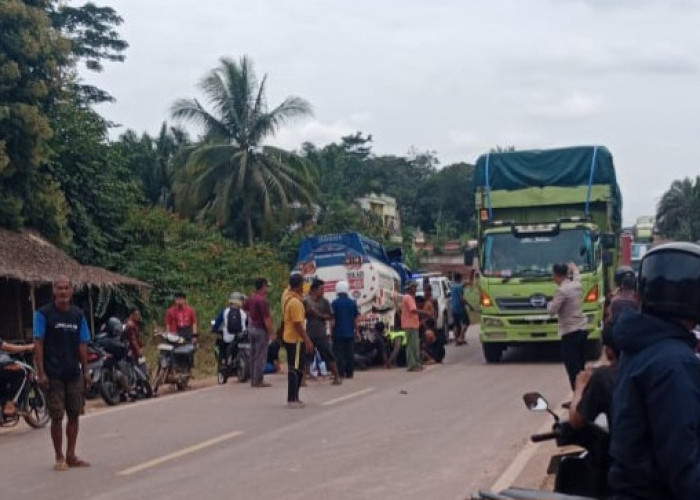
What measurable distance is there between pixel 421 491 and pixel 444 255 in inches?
2301

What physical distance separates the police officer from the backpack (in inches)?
659

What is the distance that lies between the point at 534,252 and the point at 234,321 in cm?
611

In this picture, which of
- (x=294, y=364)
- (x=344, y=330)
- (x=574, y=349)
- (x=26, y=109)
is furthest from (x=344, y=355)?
(x=26, y=109)

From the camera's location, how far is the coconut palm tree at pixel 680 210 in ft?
265

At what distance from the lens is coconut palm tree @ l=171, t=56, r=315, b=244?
42656mm

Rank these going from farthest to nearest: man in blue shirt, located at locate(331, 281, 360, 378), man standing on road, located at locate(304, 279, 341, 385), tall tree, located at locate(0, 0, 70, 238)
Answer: tall tree, located at locate(0, 0, 70, 238)
man in blue shirt, located at locate(331, 281, 360, 378)
man standing on road, located at locate(304, 279, 341, 385)

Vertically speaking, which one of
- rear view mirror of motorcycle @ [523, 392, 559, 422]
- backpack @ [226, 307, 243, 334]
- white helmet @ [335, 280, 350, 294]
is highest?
rear view mirror of motorcycle @ [523, 392, 559, 422]

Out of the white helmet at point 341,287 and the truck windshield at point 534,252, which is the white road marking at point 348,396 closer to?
the white helmet at point 341,287

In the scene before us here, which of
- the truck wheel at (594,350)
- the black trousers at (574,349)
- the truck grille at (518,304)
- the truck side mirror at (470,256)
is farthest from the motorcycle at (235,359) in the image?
the black trousers at (574,349)

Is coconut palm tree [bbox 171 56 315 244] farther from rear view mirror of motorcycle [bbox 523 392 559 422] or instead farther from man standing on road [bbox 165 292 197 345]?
rear view mirror of motorcycle [bbox 523 392 559 422]

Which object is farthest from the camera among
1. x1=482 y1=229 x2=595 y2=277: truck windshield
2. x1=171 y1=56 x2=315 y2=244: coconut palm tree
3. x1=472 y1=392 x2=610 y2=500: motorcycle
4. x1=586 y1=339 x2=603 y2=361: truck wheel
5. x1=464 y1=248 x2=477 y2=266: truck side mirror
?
x1=171 y1=56 x2=315 y2=244: coconut palm tree

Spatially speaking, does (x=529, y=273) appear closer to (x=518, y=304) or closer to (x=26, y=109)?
(x=518, y=304)

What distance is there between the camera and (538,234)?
21500 millimetres

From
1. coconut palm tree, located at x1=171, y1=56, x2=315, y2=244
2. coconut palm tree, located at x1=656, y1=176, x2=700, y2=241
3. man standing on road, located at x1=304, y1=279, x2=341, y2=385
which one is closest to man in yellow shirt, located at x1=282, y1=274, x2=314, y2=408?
man standing on road, located at x1=304, y1=279, x2=341, y2=385
